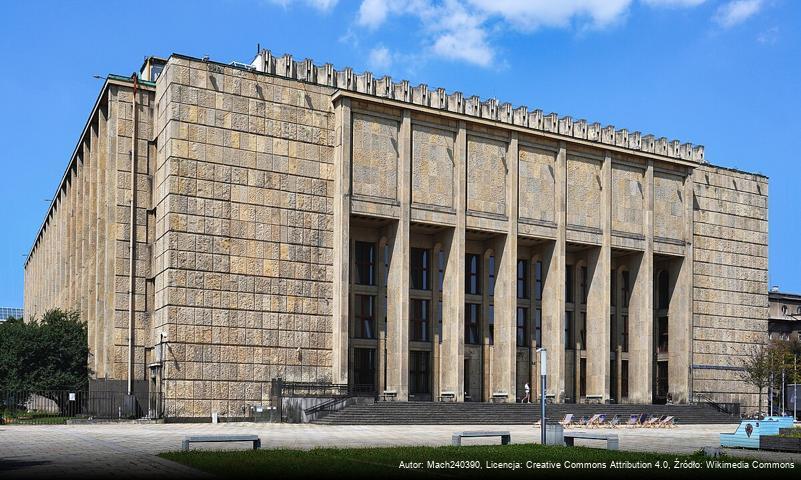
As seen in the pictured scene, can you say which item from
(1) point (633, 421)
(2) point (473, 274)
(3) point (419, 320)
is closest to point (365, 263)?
(3) point (419, 320)

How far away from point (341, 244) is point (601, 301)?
16.8 m

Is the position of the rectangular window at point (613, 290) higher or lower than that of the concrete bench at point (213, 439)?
higher

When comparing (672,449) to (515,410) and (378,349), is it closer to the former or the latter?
(515,410)

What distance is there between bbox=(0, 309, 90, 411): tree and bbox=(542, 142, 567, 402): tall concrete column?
2369 cm

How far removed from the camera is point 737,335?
6038 centimetres

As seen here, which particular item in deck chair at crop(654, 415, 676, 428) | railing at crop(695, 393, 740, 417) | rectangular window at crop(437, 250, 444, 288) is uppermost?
rectangular window at crop(437, 250, 444, 288)

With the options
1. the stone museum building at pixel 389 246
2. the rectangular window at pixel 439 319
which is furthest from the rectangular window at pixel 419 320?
the rectangular window at pixel 439 319

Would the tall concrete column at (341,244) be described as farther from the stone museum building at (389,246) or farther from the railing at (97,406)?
the railing at (97,406)

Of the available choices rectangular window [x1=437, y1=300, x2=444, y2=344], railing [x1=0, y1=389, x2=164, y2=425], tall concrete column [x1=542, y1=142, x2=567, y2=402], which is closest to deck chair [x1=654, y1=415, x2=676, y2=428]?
tall concrete column [x1=542, y1=142, x2=567, y2=402]

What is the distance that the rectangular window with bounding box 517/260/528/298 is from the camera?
5459 cm

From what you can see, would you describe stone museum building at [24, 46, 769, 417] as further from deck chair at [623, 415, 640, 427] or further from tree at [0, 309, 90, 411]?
deck chair at [623, 415, 640, 427]

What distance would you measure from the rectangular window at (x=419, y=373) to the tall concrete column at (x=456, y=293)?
4.65 ft

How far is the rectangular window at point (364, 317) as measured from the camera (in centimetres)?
4866

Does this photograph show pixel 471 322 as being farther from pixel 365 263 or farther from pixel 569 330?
pixel 365 263
